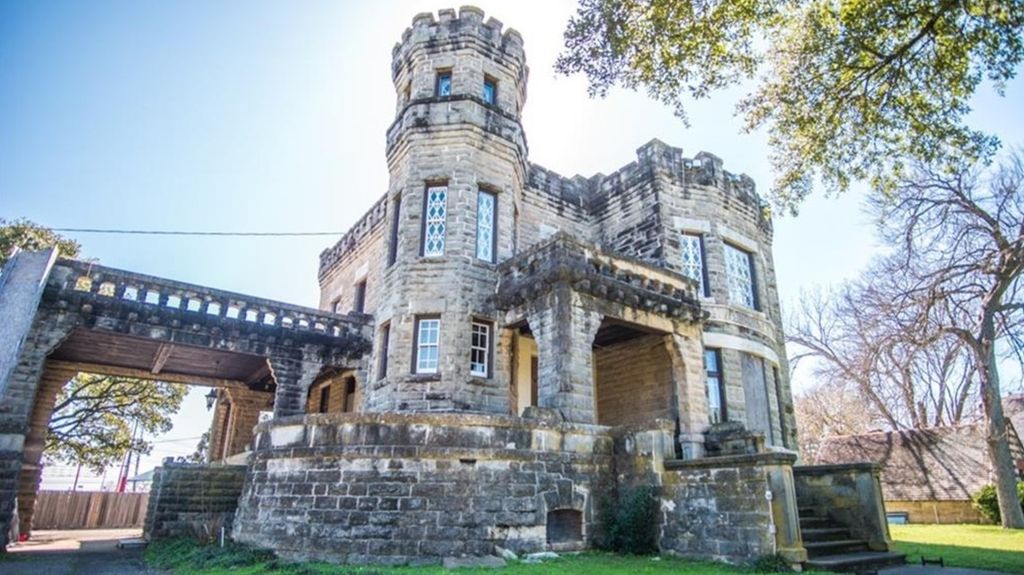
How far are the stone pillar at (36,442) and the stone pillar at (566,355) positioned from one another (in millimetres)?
12977

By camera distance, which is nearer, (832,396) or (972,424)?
(972,424)

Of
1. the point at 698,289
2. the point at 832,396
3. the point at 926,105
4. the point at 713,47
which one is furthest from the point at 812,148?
the point at 832,396

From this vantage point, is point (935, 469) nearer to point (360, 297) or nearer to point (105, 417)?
point (360, 297)

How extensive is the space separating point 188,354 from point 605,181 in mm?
13471

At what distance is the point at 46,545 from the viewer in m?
14.2

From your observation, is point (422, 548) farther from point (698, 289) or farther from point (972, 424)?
point (972, 424)

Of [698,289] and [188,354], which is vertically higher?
[698,289]

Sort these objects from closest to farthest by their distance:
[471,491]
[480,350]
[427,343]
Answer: [471,491]
[427,343]
[480,350]

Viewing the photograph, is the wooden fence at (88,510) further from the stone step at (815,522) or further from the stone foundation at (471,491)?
the stone step at (815,522)

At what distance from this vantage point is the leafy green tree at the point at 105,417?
77.9 ft

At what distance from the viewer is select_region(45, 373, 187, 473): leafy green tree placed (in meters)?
23.7

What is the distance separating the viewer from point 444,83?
16.3 metres

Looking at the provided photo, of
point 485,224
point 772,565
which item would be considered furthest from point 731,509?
point 485,224

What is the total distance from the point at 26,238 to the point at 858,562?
2783 centimetres
